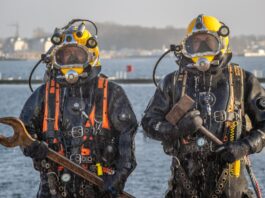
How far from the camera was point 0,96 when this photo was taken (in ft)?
163

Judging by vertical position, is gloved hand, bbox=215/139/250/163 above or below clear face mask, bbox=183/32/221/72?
below

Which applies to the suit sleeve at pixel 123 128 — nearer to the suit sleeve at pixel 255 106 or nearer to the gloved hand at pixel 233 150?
the gloved hand at pixel 233 150

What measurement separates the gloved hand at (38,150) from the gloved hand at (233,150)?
1.58 meters

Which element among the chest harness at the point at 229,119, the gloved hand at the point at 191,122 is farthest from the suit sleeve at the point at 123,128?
the gloved hand at the point at 191,122

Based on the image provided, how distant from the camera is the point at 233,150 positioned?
25.7ft

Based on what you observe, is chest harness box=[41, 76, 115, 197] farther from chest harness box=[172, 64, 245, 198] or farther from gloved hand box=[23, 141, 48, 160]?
chest harness box=[172, 64, 245, 198]

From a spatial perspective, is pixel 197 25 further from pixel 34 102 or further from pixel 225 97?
pixel 34 102

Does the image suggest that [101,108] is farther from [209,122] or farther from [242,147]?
[242,147]

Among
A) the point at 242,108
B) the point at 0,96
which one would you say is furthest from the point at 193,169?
the point at 0,96

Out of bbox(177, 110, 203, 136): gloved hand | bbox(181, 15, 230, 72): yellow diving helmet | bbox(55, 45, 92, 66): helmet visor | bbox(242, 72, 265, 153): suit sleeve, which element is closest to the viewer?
bbox(177, 110, 203, 136): gloved hand

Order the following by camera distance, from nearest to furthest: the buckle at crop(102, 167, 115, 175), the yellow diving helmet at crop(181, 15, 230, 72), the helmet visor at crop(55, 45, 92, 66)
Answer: the yellow diving helmet at crop(181, 15, 230, 72) → the buckle at crop(102, 167, 115, 175) → the helmet visor at crop(55, 45, 92, 66)

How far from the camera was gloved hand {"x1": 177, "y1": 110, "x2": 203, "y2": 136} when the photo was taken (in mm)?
7809

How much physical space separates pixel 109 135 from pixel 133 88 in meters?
43.9

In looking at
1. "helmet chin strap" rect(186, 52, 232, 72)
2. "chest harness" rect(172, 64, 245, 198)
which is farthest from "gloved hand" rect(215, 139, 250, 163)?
"helmet chin strap" rect(186, 52, 232, 72)
